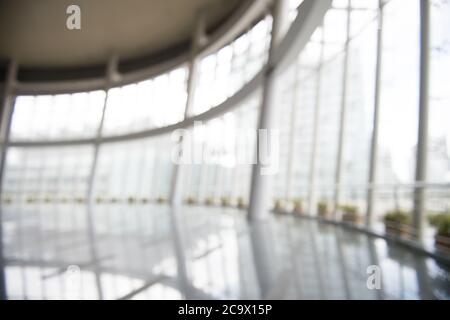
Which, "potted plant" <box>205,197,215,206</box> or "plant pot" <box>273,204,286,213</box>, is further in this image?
"potted plant" <box>205,197,215,206</box>

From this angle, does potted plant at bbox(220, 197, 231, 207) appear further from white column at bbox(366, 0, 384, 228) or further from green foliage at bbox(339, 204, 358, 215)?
white column at bbox(366, 0, 384, 228)

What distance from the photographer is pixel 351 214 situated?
28.3 feet

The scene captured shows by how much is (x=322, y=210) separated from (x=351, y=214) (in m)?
2.12

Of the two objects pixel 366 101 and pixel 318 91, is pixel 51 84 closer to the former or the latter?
pixel 318 91

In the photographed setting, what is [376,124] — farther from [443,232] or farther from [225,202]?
[225,202]

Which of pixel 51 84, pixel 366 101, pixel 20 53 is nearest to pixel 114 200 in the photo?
pixel 51 84

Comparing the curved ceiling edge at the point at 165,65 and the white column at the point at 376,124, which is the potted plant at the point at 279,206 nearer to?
the white column at the point at 376,124

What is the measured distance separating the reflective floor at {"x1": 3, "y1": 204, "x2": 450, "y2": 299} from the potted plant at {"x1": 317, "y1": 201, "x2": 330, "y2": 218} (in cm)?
422

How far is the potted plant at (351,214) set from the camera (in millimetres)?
8516

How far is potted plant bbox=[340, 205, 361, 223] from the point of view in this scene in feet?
27.9

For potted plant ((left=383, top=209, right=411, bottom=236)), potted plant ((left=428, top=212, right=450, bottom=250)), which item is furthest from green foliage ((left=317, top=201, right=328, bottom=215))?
potted plant ((left=428, top=212, right=450, bottom=250))

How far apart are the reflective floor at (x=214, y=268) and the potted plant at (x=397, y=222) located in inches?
11.7

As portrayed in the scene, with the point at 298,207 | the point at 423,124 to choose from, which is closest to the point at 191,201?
the point at 298,207

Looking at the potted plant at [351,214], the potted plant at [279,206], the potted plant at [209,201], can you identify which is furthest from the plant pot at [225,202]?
the potted plant at [351,214]
